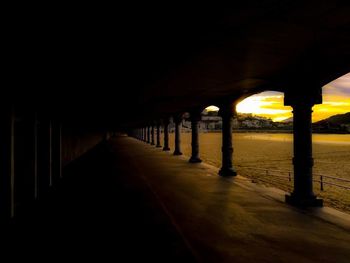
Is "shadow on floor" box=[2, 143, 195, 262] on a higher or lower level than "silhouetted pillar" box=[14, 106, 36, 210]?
lower

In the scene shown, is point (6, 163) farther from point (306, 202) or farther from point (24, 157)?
point (306, 202)

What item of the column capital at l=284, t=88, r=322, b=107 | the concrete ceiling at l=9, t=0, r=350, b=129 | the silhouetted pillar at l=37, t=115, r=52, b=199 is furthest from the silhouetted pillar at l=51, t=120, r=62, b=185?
the column capital at l=284, t=88, r=322, b=107

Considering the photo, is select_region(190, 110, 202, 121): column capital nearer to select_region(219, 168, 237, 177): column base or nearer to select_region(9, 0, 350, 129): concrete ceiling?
select_region(219, 168, 237, 177): column base

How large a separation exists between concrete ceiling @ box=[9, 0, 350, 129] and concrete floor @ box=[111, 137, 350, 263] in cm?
423

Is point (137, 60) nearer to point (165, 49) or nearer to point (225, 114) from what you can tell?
point (165, 49)

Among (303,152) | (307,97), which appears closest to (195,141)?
(303,152)

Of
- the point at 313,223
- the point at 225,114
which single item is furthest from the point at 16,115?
the point at 225,114

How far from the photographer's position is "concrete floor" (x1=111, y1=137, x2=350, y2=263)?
19.6 ft

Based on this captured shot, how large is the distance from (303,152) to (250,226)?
408 centimetres

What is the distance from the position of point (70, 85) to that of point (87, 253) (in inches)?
248

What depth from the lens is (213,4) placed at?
4.44 metres

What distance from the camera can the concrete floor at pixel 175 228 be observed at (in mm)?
5883

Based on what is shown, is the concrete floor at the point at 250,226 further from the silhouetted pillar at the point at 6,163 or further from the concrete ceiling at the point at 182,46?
the silhouetted pillar at the point at 6,163

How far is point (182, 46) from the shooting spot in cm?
653
